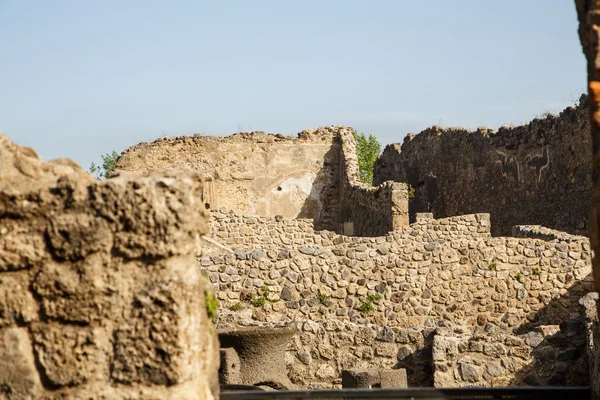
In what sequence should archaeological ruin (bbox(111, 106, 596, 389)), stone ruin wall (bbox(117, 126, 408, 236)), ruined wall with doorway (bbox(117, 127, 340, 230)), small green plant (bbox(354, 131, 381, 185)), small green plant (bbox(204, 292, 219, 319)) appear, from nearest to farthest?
small green plant (bbox(204, 292, 219, 319)) < archaeological ruin (bbox(111, 106, 596, 389)) < stone ruin wall (bbox(117, 126, 408, 236)) < ruined wall with doorway (bbox(117, 127, 340, 230)) < small green plant (bbox(354, 131, 381, 185))

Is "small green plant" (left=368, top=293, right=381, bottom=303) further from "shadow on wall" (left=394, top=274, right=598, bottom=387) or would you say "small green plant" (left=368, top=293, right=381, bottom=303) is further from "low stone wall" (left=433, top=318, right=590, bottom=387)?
"low stone wall" (left=433, top=318, right=590, bottom=387)

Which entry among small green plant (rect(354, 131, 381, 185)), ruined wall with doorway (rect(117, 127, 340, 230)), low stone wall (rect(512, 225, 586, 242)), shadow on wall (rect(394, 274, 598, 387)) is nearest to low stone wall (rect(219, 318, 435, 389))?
shadow on wall (rect(394, 274, 598, 387))

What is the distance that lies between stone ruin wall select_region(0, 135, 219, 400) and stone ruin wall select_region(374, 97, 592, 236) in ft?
52.9

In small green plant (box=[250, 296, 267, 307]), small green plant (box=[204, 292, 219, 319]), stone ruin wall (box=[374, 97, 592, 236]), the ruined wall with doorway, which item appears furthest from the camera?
the ruined wall with doorway

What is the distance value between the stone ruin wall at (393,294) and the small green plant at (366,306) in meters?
0.01

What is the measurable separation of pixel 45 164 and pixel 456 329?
7.81m

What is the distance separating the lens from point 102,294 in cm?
372

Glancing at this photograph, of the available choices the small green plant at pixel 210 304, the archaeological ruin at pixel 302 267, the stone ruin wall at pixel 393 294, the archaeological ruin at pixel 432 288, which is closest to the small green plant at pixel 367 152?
the archaeological ruin at pixel 302 267

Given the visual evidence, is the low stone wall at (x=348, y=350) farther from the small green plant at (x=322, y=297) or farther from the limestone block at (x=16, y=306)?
the limestone block at (x=16, y=306)

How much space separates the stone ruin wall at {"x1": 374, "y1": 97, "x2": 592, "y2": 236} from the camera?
1997cm

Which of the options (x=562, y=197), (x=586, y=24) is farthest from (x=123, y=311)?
(x=562, y=197)

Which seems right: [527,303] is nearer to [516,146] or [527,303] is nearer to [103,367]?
[103,367]

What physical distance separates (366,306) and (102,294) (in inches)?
320

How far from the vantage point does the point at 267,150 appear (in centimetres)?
2691
